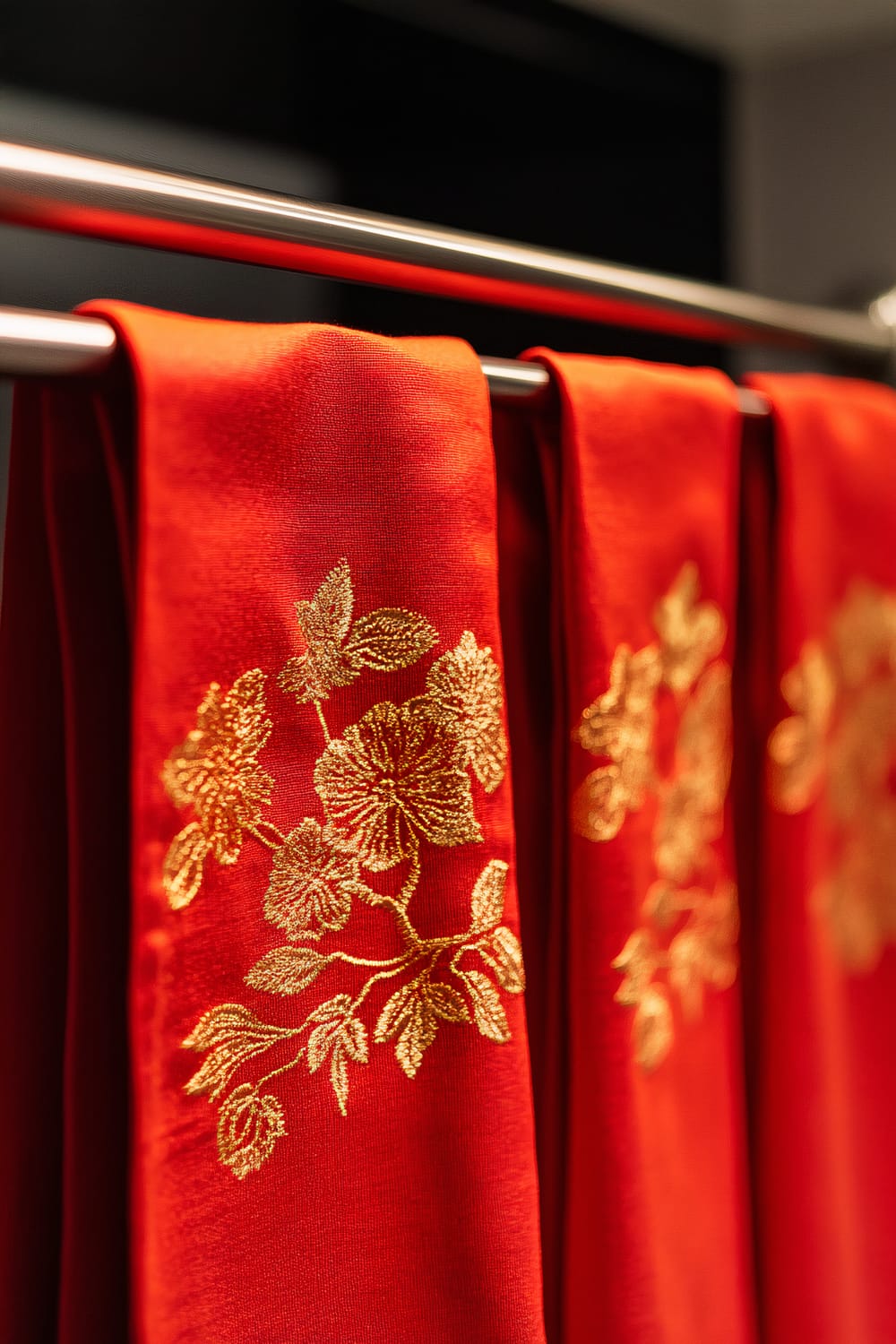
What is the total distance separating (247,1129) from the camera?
334mm

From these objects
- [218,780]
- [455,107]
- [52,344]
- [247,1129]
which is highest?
[455,107]

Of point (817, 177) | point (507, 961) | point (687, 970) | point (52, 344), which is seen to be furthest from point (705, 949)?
point (817, 177)

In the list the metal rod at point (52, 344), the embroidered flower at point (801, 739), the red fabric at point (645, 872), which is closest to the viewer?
the metal rod at point (52, 344)

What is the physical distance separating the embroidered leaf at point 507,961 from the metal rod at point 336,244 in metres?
0.23

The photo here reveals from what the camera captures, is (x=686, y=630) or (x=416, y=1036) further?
(x=686, y=630)

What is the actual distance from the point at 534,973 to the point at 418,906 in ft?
0.39

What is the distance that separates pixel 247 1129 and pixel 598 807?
171 millimetres

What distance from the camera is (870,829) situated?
568mm

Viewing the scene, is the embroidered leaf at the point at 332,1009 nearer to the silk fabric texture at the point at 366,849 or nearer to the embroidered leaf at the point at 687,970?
the silk fabric texture at the point at 366,849

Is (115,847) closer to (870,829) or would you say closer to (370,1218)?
(370,1218)

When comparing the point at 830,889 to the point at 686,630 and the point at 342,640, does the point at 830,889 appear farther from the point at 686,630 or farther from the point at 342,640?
the point at 342,640

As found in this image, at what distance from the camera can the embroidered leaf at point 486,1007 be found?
1.22ft

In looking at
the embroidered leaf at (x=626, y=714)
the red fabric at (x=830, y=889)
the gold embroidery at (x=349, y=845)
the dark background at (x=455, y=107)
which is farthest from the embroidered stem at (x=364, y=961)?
the dark background at (x=455, y=107)

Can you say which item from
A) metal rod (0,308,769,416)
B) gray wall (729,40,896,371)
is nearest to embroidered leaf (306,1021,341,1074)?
metal rod (0,308,769,416)
